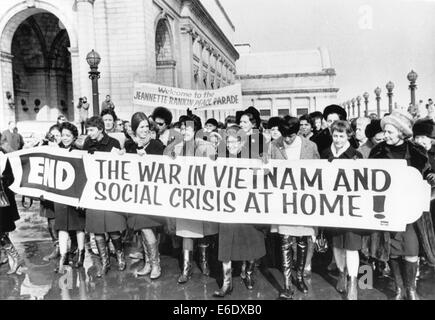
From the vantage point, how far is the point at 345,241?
4.71m

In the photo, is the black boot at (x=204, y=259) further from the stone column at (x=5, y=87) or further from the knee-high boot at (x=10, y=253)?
the stone column at (x=5, y=87)

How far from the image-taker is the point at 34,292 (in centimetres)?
523

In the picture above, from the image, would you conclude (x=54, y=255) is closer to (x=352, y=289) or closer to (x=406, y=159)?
(x=352, y=289)

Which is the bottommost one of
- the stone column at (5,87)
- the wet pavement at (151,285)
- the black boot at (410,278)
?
the wet pavement at (151,285)

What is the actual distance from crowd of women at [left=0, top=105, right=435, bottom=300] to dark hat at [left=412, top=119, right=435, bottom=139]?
0.01m

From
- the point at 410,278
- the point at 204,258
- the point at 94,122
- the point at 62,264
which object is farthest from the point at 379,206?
the point at 62,264

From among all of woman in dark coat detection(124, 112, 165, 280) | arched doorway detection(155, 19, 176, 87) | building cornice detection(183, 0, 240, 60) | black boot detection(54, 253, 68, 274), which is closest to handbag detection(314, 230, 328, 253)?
woman in dark coat detection(124, 112, 165, 280)

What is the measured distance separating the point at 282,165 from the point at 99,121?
2.66 meters

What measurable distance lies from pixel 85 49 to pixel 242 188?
16289 millimetres

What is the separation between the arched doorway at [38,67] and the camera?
80.2ft

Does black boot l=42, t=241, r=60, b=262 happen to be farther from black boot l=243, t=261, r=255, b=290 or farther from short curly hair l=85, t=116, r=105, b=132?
black boot l=243, t=261, r=255, b=290

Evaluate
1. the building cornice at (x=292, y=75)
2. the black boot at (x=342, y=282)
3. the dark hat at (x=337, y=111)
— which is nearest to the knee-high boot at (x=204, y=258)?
the black boot at (x=342, y=282)

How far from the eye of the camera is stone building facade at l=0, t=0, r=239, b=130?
19.2 meters

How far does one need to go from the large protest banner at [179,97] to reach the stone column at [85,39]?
11.0 metres
